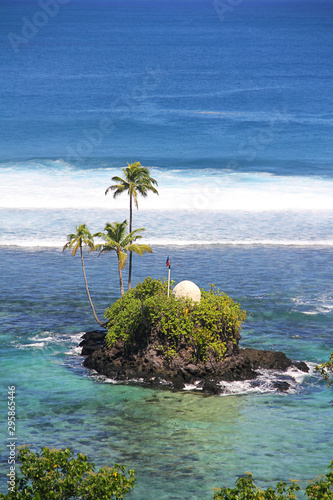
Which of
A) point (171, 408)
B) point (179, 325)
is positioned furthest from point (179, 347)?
point (171, 408)

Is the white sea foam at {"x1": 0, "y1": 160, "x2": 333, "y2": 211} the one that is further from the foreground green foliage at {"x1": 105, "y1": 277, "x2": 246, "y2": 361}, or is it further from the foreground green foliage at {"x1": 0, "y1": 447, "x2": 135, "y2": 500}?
the foreground green foliage at {"x1": 0, "y1": 447, "x2": 135, "y2": 500}

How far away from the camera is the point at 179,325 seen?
3753 centimetres

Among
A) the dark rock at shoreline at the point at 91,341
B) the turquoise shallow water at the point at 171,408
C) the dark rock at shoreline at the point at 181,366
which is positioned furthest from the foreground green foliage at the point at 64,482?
the dark rock at shoreline at the point at 91,341

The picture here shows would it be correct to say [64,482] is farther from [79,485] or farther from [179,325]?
[179,325]

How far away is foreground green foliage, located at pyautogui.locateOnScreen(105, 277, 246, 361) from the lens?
37.7 metres

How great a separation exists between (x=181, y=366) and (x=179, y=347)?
1.08 m

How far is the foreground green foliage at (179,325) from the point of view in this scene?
37.7m

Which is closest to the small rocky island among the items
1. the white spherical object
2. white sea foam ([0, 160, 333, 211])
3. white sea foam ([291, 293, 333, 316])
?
the white spherical object

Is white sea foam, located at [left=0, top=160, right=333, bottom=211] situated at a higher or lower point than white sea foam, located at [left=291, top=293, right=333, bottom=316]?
higher

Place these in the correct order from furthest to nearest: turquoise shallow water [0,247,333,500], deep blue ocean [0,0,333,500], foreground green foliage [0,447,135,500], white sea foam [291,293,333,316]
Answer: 1. white sea foam [291,293,333,316]
2. deep blue ocean [0,0,333,500]
3. turquoise shallow water [0,247,333,500]
4. foreground green foliage [0,447,135,500]

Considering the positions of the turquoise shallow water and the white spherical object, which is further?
the white spherical object

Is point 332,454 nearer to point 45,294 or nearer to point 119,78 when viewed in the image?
point 45,294

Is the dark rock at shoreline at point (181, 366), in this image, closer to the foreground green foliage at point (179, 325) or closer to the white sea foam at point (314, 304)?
the foreground green foliage at point (179, 325)

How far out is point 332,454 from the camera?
30594 millimetres
